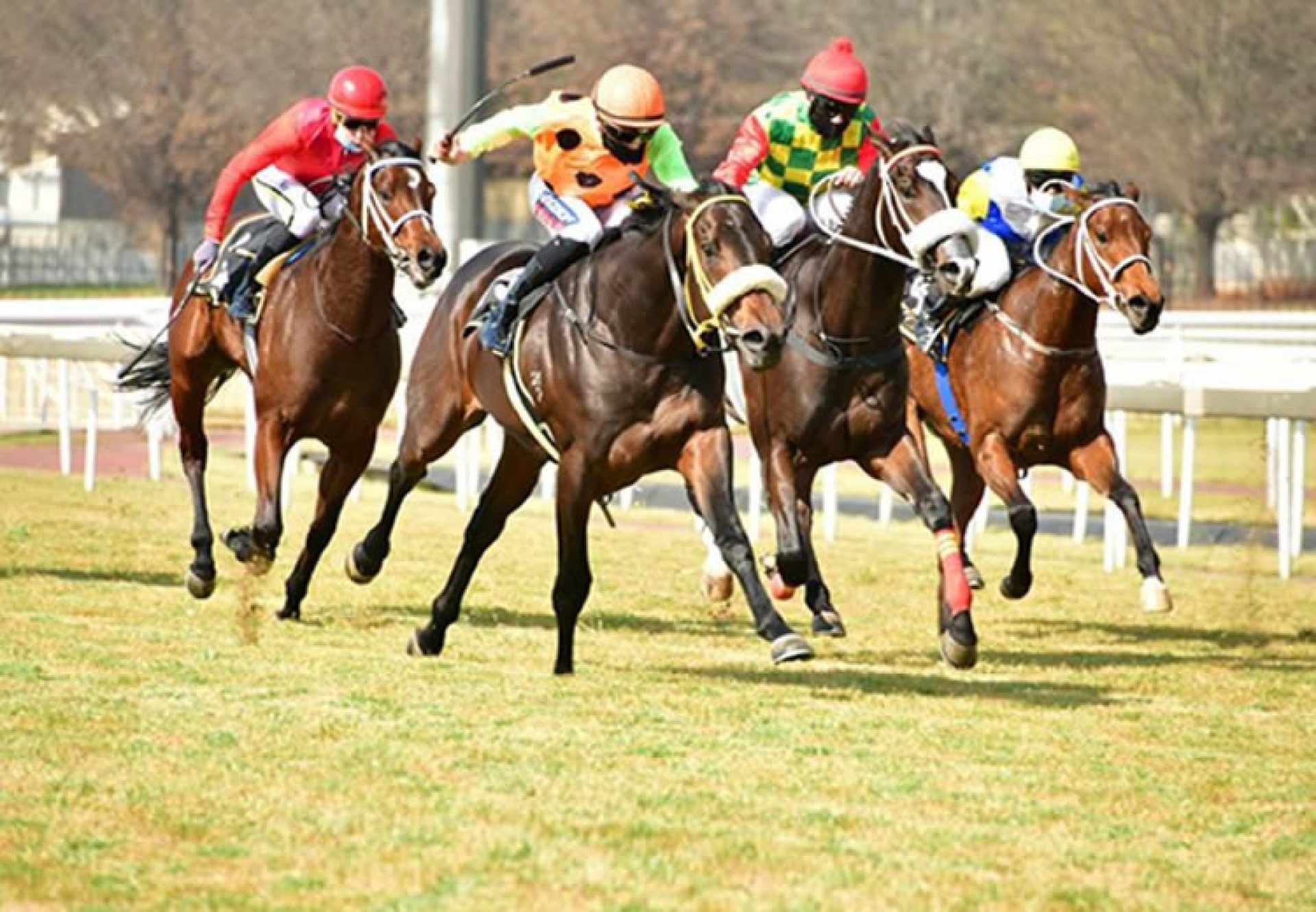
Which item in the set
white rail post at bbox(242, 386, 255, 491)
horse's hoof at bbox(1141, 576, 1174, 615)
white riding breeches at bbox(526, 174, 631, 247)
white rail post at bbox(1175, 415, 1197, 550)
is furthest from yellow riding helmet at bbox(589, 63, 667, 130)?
white rail post at bbox(242, 386, 255, 491)

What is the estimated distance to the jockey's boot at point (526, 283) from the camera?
9.27 metres

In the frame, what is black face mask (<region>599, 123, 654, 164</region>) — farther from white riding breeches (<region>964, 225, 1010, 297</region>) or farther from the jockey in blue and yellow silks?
the jockey in blue and yellow silks

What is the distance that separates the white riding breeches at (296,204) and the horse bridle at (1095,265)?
2.96 m

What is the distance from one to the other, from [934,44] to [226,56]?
505 inches

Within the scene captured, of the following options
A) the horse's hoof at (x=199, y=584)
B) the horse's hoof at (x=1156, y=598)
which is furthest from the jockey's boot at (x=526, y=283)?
the horse's hoof at (x=1156, y=598)

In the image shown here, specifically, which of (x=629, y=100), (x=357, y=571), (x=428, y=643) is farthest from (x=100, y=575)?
(x=629, y=100)

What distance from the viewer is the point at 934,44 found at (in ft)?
159

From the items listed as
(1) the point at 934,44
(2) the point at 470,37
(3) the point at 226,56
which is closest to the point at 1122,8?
(1) the point at 934,44

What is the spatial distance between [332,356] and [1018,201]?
10.0 ft

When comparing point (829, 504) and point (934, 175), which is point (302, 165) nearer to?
point (934, 175)

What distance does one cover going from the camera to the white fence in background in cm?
1409

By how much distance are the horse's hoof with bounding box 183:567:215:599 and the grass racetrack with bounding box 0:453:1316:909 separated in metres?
0.19

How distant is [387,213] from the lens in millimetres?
9914

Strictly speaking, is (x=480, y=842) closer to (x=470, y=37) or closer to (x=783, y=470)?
(x=783, y=470)
